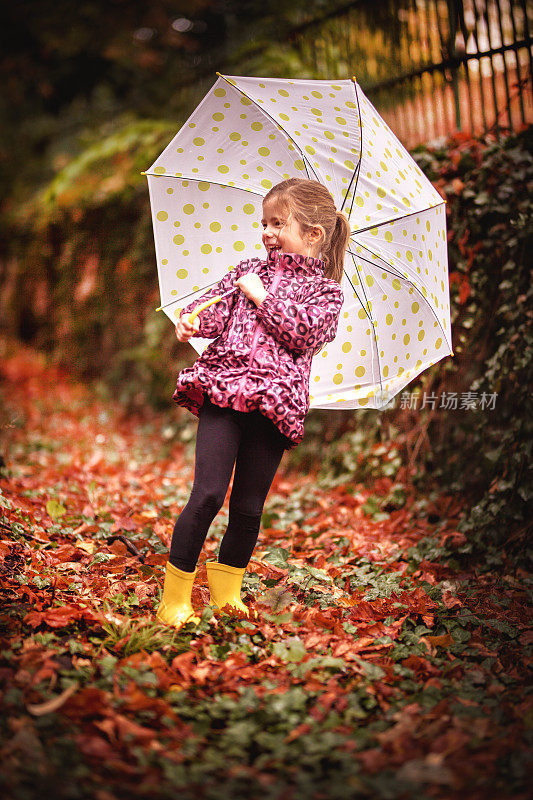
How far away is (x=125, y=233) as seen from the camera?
6.96m

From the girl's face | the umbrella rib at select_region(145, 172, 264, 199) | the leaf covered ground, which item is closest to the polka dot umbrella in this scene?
the umbrella rib at select_region(145, 172, 264, 199)

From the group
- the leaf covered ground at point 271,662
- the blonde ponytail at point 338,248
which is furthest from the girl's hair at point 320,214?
the leaf covered ground at point 271,662

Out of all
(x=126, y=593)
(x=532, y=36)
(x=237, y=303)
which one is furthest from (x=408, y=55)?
(x=126, y=593)

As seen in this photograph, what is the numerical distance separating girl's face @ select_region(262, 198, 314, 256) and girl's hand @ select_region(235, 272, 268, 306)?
0.16 meters

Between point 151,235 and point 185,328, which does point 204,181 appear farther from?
point 151,235

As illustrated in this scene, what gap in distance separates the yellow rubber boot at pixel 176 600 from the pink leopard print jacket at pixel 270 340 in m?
0.66

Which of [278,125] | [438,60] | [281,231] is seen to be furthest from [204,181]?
[438,60]

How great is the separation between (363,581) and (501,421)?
50.4 inches

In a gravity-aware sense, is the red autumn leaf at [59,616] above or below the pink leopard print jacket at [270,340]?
below

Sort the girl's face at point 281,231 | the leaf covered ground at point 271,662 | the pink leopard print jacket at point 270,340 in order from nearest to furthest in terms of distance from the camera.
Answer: the leaf covered ground at point 271,662 < the pink leopard print jacket at point 270,340 < the girl's face at point 281,231

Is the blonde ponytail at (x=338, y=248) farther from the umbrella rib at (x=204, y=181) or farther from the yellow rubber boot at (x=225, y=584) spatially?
the yellow rubber boot at (x=225, y=584)

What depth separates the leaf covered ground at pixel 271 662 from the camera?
171 cm

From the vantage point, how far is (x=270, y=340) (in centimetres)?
246

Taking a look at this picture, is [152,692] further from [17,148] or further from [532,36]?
[17,148]
